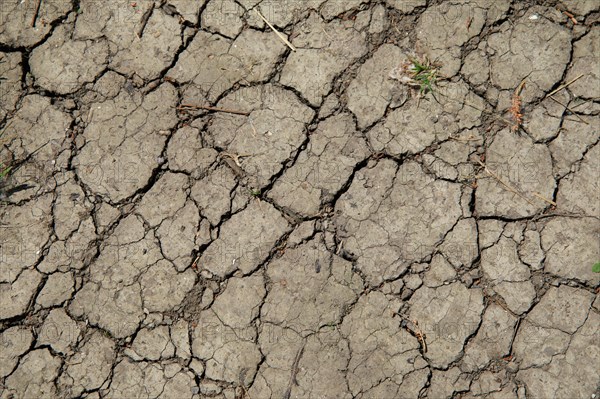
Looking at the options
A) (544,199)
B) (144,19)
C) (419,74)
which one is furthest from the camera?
(144,19)

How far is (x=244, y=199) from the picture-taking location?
10.3ft

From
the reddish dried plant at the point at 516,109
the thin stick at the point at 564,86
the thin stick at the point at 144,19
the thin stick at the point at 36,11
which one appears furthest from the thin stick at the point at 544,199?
the thin stick at the point at 36,11

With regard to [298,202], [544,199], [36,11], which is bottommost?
[544,199]

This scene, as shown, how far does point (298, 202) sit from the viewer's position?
313 cm

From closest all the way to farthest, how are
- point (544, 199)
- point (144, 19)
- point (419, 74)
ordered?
point (544, 199) → point (419, 74) → point (144, 19)

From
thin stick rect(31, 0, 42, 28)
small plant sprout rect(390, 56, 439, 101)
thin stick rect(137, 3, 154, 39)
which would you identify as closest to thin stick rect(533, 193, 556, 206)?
small plant sprout rect(390, 56, 439, 101)

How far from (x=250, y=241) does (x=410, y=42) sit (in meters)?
1.34

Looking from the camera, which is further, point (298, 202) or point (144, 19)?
point (144, 19)

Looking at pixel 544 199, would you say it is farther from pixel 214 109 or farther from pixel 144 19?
pixel 144 19

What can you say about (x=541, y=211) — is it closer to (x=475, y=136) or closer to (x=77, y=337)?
(x=475, y=136)

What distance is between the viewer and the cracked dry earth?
3.02 m

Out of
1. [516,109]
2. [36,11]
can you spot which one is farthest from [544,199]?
[36,11]

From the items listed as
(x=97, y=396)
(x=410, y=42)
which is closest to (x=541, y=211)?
(x=410, y=42)

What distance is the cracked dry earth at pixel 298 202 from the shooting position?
3018 millimetres
